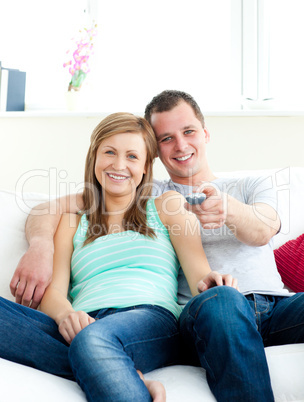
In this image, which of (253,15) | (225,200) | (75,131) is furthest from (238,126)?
(225,200)

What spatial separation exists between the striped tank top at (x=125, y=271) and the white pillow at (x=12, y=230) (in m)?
0.19

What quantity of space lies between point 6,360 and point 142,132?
783 mm

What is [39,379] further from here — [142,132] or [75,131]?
[75,131]

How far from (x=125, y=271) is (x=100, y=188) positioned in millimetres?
340

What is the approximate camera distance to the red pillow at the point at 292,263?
1.54 m

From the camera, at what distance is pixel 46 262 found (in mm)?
1350

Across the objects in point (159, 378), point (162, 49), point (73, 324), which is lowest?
point (159, 378)

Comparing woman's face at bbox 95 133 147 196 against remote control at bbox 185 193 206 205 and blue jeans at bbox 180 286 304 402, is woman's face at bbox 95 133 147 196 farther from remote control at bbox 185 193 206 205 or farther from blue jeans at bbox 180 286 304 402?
blue jeans at bbox 180 286 304 402

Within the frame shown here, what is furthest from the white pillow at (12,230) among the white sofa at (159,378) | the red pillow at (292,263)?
the red pillow at (292,263)

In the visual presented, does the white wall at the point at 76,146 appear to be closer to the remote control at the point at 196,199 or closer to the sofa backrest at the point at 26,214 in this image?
the sofa backrest at the point at 26,214

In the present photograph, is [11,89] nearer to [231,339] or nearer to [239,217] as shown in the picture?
[239,217]

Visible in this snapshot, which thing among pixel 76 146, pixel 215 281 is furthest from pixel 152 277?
pixel 76 146

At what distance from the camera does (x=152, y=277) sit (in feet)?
4.42

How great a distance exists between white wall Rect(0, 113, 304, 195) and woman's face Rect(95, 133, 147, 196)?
2.56ft
